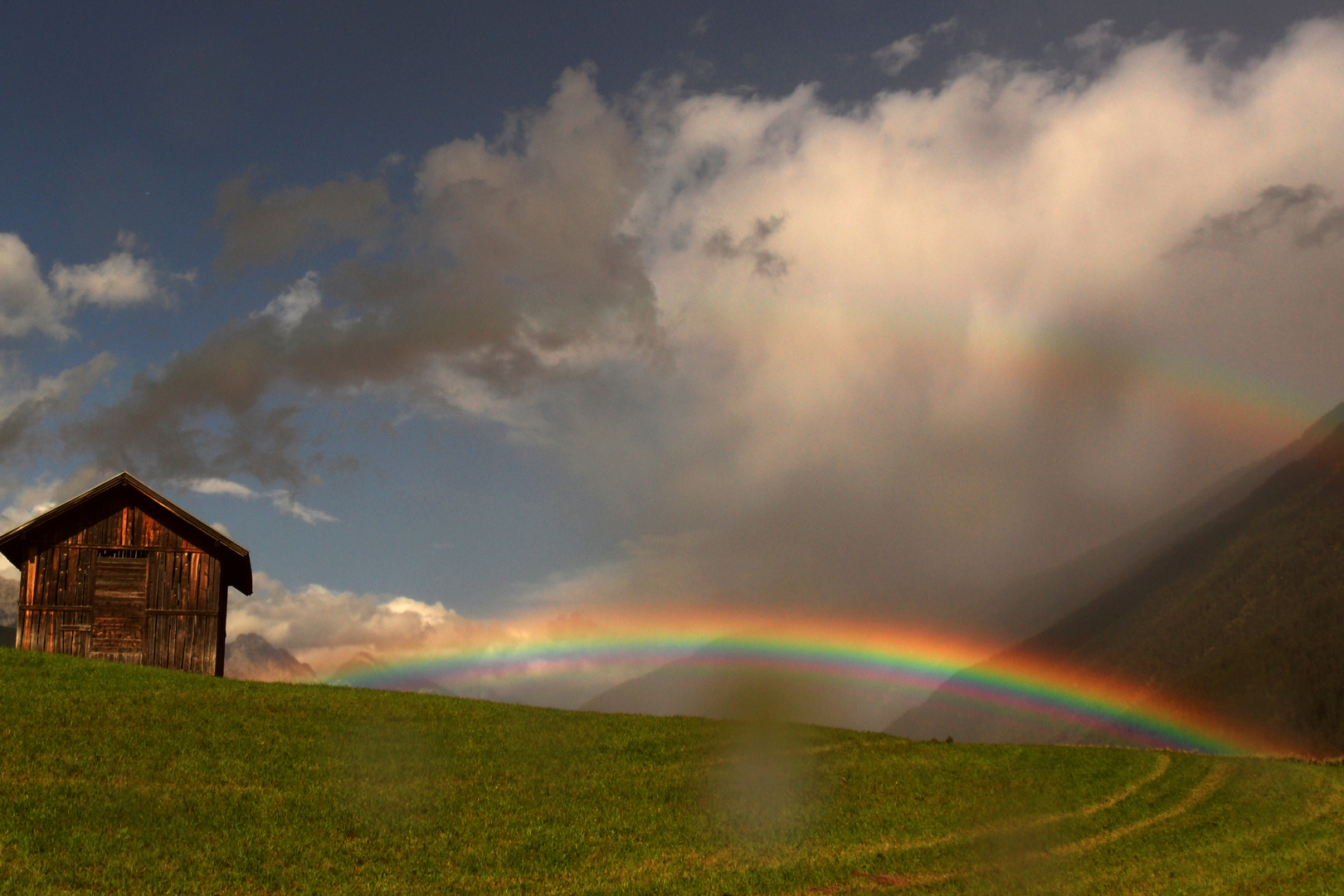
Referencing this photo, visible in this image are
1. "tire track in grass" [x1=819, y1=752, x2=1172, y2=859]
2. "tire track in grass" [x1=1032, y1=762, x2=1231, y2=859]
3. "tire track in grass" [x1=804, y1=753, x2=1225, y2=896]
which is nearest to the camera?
"tire track in grass" [x1=804, y1=753, x2=1225, y2=896]

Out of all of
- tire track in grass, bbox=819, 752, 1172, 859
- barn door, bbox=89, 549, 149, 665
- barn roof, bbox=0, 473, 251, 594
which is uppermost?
barn roof, bbox=0, 473, 251, 594

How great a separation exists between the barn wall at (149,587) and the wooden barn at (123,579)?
0.04m

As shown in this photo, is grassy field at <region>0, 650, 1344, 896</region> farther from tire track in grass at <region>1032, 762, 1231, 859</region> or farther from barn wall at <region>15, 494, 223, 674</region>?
barn wall at <region>15, 494, 223, 674</region>

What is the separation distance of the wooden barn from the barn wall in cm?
4

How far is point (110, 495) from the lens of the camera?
45.1 metres

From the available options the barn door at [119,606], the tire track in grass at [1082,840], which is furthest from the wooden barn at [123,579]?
the tire track in grass at [1082,840]

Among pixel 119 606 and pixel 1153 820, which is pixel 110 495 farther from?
pixel 1153 820

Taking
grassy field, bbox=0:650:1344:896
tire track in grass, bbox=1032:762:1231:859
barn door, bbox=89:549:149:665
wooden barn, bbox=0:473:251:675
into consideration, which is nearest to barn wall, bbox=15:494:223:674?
wooden barn, bbox=0:473:251:675

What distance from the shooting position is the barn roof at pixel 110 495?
43750 millimetres

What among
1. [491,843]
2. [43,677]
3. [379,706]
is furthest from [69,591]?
[491,843]

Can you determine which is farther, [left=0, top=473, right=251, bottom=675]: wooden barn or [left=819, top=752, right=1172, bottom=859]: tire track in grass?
[left=0, top=473, right=251, bottom=675]: wooden barn

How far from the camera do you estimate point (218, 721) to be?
1193 inches

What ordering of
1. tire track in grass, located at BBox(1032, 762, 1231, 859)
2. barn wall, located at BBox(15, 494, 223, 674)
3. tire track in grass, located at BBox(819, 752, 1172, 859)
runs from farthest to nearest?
barn wall, located at BBox(15, 494, 223, 674) < tire track in grass, located at BBox(1032, 762, 1231, 859) < tire track in grass, located at BBox(819, 752, 1172, 859)

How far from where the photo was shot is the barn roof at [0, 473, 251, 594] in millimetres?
43750
